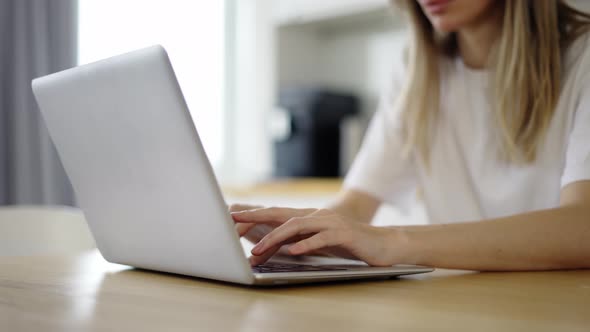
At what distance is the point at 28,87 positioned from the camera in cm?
231

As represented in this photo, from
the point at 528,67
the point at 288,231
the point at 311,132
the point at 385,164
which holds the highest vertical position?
the point at 528,67

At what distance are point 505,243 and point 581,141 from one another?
32cm

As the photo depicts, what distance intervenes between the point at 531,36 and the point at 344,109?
7.04ft

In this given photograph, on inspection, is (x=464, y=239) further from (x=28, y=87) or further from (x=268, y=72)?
(x=268, y=72)

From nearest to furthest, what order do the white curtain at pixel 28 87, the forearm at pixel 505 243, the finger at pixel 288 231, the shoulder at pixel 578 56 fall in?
the finger at pixel 288 231 < the forearm at pixel 505 243 < the shoulder at pixel 578 56 < the white curtain at pixel 28 87

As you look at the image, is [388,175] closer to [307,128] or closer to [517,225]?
[517,225]

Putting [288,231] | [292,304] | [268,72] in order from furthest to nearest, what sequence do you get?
[268,72] < [288,231] < [292,304]

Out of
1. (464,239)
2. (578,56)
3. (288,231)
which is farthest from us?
(578,56)

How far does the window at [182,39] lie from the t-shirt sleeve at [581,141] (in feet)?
6.19

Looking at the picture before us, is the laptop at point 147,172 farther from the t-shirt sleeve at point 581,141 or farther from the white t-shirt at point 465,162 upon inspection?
the white t-shirt at point 465,162

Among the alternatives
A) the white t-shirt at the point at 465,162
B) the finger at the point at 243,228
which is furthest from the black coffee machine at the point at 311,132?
the finger at the point at 243,228

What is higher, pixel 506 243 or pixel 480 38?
pixel 480 38

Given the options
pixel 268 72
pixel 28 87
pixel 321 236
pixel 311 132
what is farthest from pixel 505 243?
pixel 268 72

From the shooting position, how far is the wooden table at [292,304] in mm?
494
